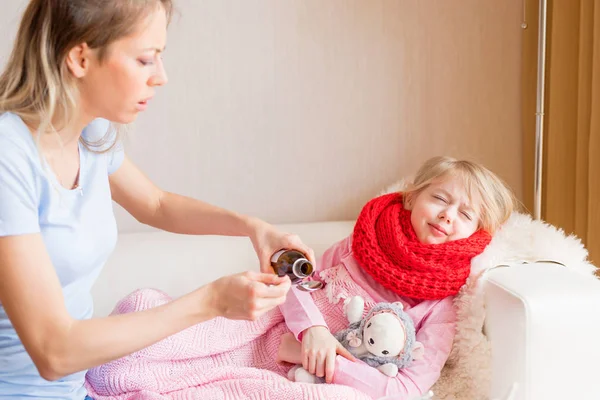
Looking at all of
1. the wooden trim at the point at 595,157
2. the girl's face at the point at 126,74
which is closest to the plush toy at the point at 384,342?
the girl's face at the point at 126,74

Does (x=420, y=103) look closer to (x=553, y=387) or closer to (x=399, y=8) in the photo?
(x=399, y=8)

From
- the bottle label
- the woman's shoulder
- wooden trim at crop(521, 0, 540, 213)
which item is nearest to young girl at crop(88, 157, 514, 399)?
the bottle label

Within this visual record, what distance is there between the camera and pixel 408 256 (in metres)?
1.69

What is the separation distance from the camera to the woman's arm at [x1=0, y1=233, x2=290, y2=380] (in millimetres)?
1021

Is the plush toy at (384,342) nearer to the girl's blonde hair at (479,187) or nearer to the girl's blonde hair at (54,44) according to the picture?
the girl's blonde hair at (479,187)

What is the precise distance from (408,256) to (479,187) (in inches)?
10.2

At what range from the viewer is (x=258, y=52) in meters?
2.37

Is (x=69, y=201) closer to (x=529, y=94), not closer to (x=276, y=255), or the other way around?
(x=276, y=255)

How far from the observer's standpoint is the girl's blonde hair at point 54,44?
3.61 feet

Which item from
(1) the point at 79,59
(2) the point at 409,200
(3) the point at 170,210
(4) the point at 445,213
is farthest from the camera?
(2) the point at 409,200

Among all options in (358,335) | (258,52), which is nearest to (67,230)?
(358,335)

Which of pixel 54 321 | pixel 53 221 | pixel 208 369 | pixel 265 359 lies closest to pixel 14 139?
pixel 53 221

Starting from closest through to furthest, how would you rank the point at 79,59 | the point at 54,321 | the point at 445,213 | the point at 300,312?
the point at 54,321
the point at 79,59
the point at 300,312
the point at 445,213

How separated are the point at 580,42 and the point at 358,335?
118 cm
